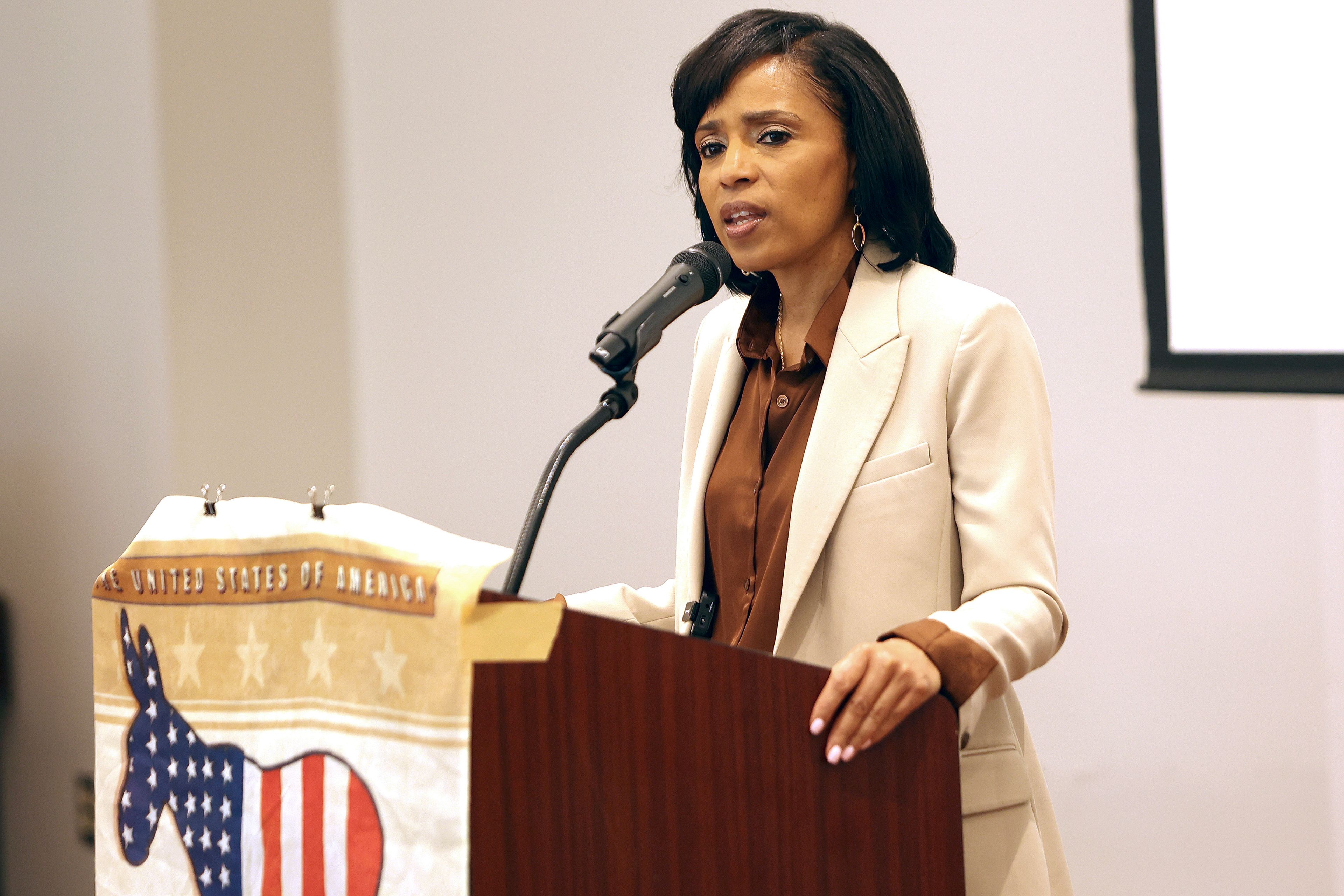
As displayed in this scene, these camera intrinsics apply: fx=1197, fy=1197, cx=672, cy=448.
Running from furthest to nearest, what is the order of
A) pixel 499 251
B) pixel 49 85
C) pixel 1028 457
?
1. pixel 499 251
2. pixel 49 85
3. pixel 1028 457

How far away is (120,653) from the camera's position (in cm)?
91

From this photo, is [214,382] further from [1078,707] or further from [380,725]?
[380,725]

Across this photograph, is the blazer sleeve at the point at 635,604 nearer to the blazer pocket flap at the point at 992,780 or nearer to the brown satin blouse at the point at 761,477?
the brown satin blouse at the point at 761,477

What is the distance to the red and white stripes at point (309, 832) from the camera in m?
0.81

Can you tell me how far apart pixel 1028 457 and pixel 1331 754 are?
50.7 inches

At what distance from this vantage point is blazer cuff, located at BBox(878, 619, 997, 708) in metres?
0.97

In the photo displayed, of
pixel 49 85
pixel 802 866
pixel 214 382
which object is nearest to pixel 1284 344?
pixel 802 866

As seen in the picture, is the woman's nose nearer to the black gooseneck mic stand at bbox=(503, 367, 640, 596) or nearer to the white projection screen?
the black gooseneck mic stand at bbox=(503, 367, 640, 596)

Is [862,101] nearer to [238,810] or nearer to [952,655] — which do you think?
[952,655]

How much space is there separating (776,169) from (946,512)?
1.39 feet

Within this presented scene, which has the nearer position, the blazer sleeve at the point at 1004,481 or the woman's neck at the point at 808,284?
the blazer sleeve at the point at 1004,481

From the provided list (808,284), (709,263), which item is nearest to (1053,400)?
→ (808,284)

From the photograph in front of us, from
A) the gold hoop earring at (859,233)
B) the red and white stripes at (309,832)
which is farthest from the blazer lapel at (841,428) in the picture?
the red and white stripes at (309,832)

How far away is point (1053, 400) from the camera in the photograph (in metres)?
2.33
